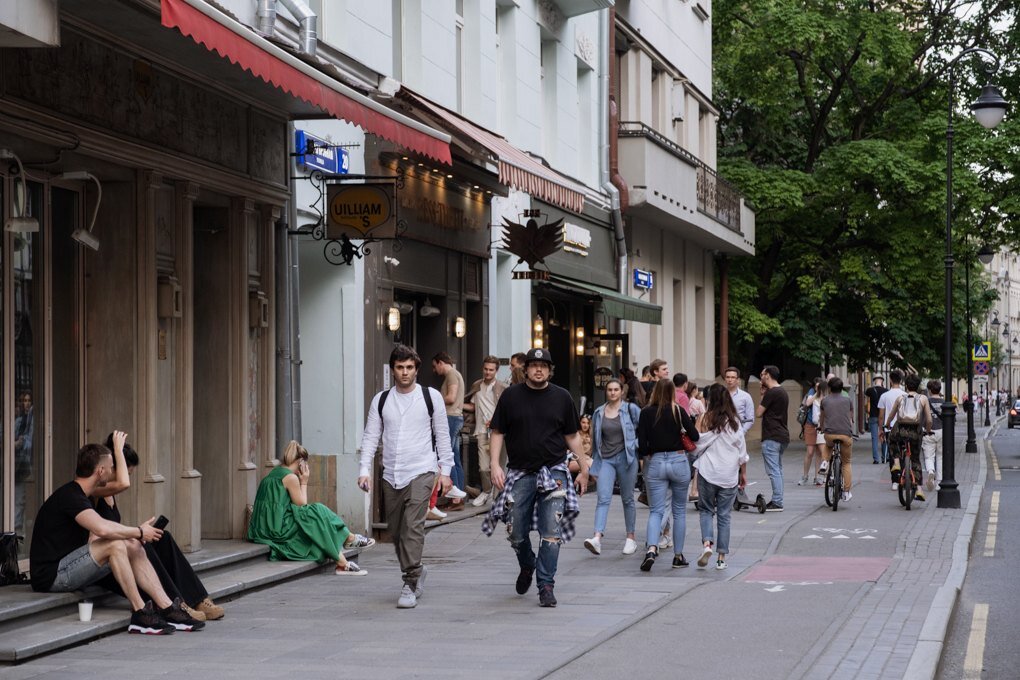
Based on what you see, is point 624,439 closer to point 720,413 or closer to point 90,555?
point 720,413

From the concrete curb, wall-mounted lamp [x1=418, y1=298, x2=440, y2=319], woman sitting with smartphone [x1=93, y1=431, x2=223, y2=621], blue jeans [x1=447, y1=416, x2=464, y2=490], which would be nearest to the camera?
the concrete curb

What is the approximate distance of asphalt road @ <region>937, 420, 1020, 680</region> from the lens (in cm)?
878

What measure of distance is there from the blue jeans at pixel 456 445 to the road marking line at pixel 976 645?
316 inches

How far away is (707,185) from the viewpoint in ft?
105

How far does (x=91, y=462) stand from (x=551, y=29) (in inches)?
602

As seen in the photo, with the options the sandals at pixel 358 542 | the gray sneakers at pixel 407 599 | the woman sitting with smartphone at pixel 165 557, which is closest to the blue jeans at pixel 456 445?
the sandals at pixel 358 542

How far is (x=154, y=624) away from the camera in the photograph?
955 centimetres

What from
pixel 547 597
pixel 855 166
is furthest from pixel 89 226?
pixel 855 166

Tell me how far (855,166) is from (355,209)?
76.7 ft

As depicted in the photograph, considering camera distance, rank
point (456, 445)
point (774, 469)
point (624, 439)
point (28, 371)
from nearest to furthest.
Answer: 1. point (28, 371)
2. point (624, 439)
3. point (456, 445)
4. point (774, 469)

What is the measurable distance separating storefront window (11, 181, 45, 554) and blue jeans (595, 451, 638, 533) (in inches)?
208

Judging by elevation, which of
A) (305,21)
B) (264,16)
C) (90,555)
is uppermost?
(305,21)

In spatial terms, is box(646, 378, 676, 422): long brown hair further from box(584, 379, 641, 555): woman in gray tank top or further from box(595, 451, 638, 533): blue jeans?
box(595, 451, 638, 533): blue jeans

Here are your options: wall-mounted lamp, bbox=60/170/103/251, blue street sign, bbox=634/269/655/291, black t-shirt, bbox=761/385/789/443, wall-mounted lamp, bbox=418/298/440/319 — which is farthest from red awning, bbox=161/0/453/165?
blue street sign, bbox=634/269/655/291
